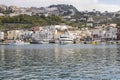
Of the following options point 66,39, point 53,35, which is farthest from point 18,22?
point 66,39

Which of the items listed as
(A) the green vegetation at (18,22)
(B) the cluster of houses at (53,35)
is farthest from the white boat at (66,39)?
(A) the green vegetation at (18,22)

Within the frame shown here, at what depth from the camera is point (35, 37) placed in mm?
154125

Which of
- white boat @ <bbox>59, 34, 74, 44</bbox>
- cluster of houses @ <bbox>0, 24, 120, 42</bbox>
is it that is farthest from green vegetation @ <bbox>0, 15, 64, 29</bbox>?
white boat @ <bbox>59, 34, 74, 44</bbox>

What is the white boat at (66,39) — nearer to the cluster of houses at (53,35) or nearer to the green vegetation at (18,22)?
the cluster of houses at (53,35)

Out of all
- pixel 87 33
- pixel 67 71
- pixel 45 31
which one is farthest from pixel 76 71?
pixel 87 33

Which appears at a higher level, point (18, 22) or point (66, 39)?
point (18, 22)

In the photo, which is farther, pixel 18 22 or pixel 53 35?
pixel 18 22

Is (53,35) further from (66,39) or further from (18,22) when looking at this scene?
(18,22)

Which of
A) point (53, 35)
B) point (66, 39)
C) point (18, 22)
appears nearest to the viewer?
point (66, 39)

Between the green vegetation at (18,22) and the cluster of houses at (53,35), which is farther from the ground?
the green vegetation at (18,22)

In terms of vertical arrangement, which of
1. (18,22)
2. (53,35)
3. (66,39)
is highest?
(18,22)

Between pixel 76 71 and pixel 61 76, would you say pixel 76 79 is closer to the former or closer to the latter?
pixel 61 76

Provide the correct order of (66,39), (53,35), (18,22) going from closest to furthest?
(66,39)
(53,35)
(18,22)

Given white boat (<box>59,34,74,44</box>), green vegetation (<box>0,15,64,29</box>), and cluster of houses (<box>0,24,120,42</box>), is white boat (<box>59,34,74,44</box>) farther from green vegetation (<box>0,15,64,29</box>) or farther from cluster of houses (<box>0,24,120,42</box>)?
green vegetation (<box>0,15,64,29</box>)
